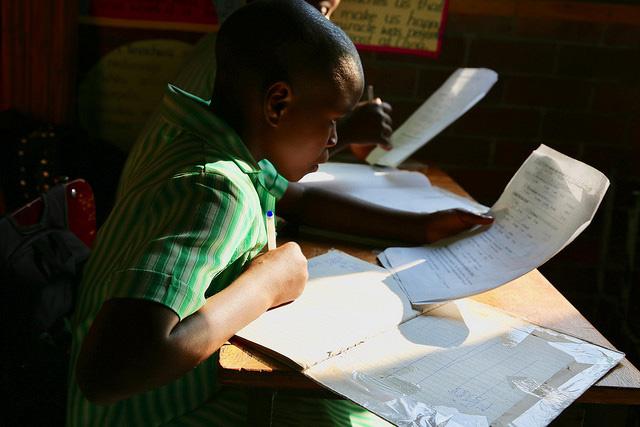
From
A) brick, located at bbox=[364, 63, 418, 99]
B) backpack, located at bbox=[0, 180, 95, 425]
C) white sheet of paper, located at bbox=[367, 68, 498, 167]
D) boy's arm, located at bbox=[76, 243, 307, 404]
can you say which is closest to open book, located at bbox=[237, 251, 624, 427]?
boy's arm, located at bbox=[76, 243, 307, 404]

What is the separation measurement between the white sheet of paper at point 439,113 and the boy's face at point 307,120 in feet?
2.51

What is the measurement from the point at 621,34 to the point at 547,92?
0.28 m

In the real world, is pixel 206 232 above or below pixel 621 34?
below

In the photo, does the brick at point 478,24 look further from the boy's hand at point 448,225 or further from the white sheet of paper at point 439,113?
the boy's hand at point 448,225

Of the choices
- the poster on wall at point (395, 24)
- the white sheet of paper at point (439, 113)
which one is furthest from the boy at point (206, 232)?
the poster on wall at point (395, 24)

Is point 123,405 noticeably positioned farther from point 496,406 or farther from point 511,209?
point 511,209

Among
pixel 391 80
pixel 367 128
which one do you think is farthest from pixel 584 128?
pixel 367 128

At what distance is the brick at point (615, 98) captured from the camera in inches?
90.0

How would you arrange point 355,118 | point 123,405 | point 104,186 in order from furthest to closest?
1. point 104,186
2. point 355,118
3. point 123,405

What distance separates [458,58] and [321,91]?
1.42 meters

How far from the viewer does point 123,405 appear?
34.6 inches

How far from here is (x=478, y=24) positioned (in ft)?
7.23

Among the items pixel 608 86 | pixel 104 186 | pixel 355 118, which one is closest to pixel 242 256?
pixel 355 118

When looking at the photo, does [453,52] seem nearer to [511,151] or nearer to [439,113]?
[511,151]
